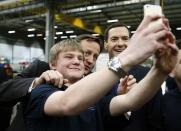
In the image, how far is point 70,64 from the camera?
240 cm

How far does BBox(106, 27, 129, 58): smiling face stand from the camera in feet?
12.8

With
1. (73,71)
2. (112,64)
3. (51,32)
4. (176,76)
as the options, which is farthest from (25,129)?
(51,32)

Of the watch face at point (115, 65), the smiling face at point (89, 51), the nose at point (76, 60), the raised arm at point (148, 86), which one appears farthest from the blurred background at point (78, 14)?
the watch face at point (115, 65)

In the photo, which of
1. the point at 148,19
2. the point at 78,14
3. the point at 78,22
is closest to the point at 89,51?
the point at 148,19

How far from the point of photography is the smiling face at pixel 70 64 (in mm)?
2404

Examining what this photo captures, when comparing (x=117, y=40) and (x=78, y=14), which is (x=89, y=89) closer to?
(x=117, y=40)

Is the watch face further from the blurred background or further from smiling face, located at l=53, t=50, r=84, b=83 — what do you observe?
the blurred background

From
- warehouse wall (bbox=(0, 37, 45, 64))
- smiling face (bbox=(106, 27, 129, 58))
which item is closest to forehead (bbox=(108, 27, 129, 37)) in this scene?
smiling face (bbox=(106, 27, 129, 58))

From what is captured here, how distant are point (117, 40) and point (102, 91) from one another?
2432 millimetres

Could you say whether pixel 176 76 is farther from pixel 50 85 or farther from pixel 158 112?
pixel 50 85

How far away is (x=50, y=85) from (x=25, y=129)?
33 cm

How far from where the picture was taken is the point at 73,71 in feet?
7.89

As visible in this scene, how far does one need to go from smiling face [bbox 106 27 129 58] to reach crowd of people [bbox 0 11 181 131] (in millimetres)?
522

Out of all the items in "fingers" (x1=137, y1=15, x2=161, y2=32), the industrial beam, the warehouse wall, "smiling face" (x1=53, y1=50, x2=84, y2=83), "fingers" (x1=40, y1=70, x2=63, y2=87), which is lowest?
the warehouse wall
